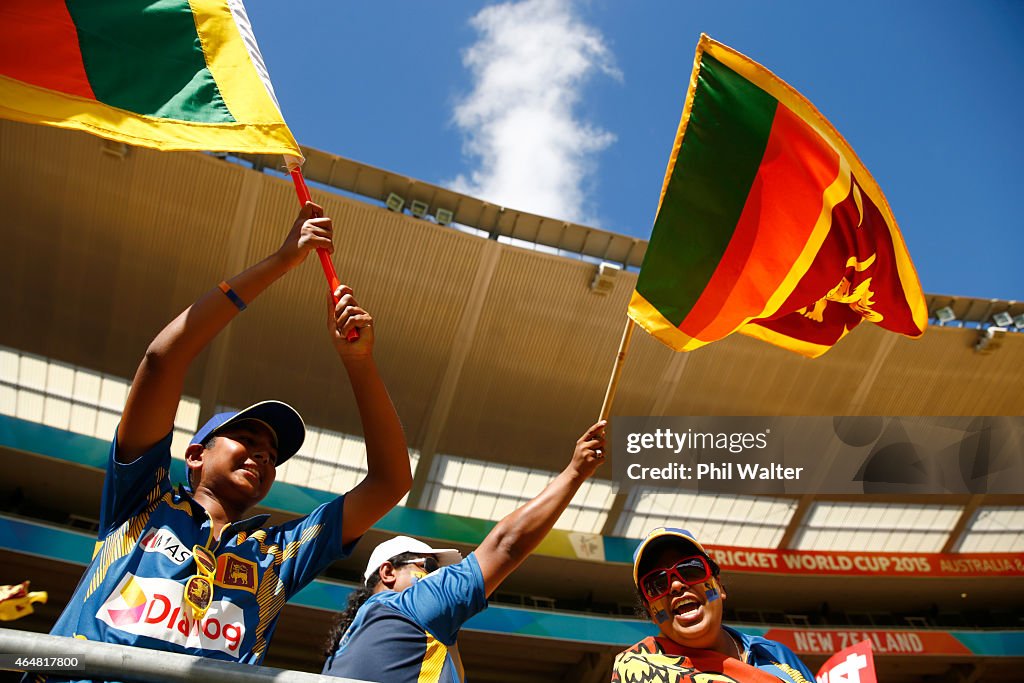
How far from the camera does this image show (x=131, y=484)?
2.07 metres

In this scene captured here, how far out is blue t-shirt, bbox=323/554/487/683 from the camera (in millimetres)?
2025

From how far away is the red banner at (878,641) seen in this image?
1903cm

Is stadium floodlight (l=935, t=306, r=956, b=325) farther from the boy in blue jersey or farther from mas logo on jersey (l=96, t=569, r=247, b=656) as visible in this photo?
mas logo on jersey (l=96, t=569, r=247, b=656)

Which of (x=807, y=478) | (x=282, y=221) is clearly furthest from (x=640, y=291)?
(x=282, y=221)

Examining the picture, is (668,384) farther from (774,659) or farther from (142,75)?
(142,75)

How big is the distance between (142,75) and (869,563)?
22.1m

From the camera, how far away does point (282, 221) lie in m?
16.0

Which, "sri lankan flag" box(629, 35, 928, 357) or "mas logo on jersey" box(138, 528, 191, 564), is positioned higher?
"sri lankan flag" box(629, 35, 928, 357)

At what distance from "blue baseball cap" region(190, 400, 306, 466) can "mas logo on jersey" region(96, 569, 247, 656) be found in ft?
1.83

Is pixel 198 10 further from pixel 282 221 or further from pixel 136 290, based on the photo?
pixel 136 290

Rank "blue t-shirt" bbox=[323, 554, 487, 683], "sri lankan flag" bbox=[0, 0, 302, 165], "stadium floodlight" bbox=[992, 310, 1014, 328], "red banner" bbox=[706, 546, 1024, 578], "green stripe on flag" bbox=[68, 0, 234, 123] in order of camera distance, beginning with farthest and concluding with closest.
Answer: "red banner" bbox=[706, 546, 1024, 578], "stadium floodlight" bbox=[992, 310, 1014, 328], "green stripe on flag" bbox=[68, 0, 234, 123], "sri lankan flag" bbox=[0, 0, 302, 165], "blue t-shirt" bbox=[323, 554, 487, 683]

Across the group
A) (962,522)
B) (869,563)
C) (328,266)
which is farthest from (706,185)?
(962,522)

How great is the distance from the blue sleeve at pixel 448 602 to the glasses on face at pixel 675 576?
27.2 inches

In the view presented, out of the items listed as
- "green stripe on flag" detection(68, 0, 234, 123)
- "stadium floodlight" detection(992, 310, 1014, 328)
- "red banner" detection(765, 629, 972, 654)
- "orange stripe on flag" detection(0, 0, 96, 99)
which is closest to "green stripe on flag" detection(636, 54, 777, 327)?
"green stripe on flag" detection(68, 0, 234, 123)
